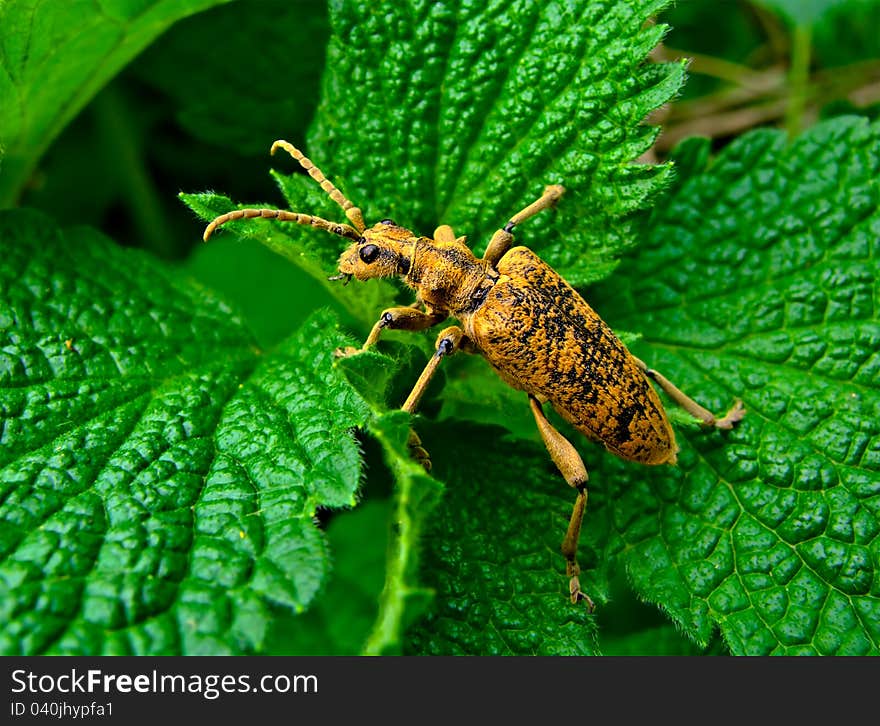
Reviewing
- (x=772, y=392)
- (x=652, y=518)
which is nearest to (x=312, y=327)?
(x=652, y=518)

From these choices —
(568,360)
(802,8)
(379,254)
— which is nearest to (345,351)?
(379,254)

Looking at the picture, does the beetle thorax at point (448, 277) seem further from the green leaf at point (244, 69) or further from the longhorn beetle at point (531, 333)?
the green leaf at point (244, 69)

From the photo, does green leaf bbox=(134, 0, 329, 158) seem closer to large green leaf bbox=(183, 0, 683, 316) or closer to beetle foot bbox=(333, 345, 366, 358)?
large green leaf bbox=(183, 0, 683, 316)

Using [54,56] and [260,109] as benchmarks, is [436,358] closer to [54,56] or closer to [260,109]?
[54,56]

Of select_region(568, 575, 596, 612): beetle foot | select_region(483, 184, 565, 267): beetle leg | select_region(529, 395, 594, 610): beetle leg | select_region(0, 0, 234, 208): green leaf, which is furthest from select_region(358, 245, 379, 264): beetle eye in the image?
select_region(568, 575, 596, 612): beetle foot

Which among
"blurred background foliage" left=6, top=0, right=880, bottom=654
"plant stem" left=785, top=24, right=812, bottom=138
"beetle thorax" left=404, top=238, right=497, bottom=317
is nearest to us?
"beetle thorax" left=404, top=238, right=497, bottom=317

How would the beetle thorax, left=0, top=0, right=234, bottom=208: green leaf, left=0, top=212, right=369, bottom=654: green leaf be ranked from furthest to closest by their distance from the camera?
the beetle thorax, left=0, top=0, right=234, bottom=208: green leaf, left=0, top=212, right=369, bottom=654: green leaf

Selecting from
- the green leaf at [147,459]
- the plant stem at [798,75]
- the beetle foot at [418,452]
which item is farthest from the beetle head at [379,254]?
the plant stem at [798,75]
